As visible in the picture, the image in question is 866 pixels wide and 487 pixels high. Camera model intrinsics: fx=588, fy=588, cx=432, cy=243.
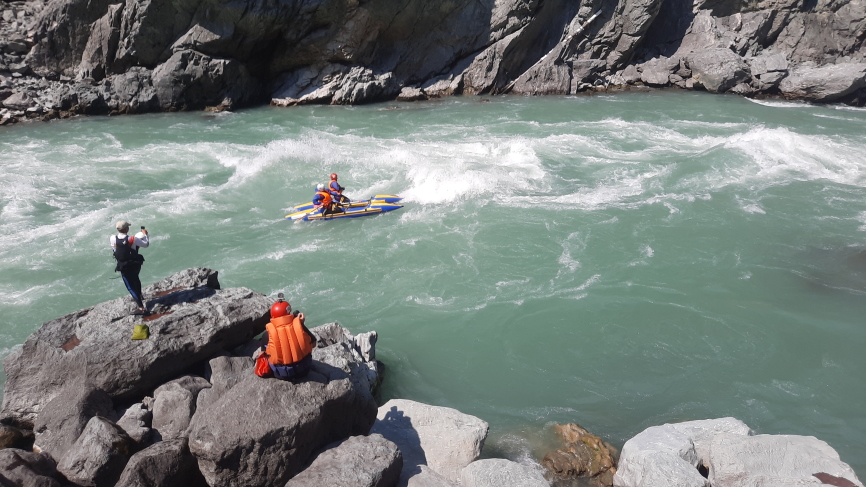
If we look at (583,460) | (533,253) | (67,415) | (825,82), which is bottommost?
(583,460)

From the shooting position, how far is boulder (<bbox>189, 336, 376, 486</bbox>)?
5410 mm

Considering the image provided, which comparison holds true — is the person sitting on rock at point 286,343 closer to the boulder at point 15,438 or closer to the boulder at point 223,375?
the boulder at point 223,375

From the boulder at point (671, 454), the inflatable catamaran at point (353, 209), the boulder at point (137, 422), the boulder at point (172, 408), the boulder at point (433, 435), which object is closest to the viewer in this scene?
the boulder at point (671, 454)

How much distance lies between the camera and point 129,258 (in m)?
7.45

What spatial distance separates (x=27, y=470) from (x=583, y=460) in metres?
5.53

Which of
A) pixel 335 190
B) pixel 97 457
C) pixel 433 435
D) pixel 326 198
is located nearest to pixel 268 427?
pixel 97 457

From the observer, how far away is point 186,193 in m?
15.1

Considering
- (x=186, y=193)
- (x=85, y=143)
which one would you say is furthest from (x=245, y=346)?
(x=85, y=143)

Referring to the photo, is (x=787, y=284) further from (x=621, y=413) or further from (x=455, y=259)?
(x=455, y=259)

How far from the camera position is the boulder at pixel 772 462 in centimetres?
561

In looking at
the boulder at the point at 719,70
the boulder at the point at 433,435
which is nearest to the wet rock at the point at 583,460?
the boulder at the point at 433,435

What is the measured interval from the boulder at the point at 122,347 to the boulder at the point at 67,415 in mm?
143

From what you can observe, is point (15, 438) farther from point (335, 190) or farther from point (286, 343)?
point (335, 190)

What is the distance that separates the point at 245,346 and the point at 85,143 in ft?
53.7
